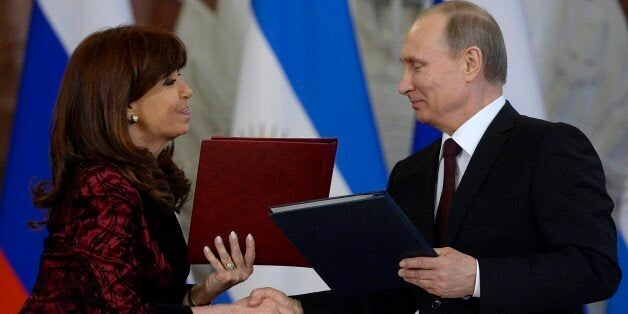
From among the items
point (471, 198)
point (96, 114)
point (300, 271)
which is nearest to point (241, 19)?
point (300, 271)

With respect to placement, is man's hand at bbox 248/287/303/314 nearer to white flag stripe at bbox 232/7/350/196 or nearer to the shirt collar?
the shirt collar

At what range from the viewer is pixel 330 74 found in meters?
3.18

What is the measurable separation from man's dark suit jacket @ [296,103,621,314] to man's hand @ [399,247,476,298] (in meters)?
0.03

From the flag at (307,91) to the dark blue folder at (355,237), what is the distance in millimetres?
944

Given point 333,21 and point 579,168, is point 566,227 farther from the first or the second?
point 333,21

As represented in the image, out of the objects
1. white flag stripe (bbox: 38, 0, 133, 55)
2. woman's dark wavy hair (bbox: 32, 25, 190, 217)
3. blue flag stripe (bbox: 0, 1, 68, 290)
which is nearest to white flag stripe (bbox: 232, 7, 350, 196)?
white flag stripe (bbox: 38, 0, 133, 55)

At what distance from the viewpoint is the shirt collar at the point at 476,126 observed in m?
2.29

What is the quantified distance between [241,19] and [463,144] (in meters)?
1.18

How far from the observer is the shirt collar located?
2291mm

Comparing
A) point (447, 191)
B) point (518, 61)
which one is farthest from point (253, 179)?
point (518, 61)

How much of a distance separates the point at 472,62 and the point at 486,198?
35cm

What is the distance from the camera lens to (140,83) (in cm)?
226

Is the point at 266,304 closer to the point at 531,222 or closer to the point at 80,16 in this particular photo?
the point at 531,222

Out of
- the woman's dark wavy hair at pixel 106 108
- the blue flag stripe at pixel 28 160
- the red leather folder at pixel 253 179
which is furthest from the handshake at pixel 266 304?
the blue flag stripe at pixel 28 160
